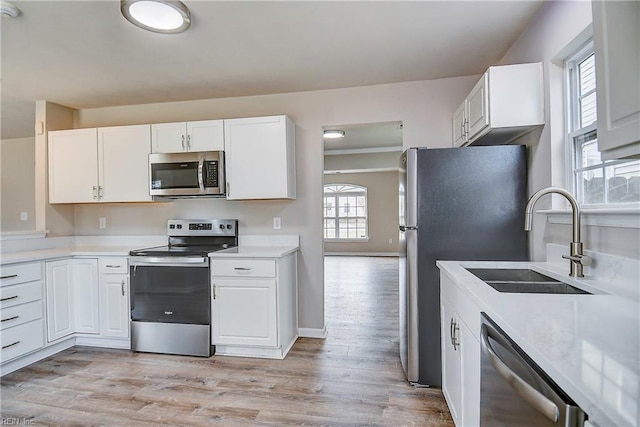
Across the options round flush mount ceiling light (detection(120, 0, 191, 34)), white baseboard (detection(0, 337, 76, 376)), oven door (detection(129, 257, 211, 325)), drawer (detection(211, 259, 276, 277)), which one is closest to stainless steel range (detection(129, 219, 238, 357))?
oven door (detection(129, 257, 211, 325))

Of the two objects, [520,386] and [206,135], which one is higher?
[206,135]

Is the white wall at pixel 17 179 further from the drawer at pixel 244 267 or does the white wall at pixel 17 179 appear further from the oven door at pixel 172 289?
the drawer at pixel 244 267

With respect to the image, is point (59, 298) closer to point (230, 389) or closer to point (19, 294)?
point (19, 294)

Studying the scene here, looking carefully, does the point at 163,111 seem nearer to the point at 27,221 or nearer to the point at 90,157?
the point at 90,157

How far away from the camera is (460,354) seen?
166 centimetres

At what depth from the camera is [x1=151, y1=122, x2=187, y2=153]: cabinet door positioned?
3.20m

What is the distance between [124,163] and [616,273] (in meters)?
3.74

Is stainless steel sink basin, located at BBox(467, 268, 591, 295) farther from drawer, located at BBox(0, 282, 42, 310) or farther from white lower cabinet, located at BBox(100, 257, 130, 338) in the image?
drawer, located at BBox(0, 282, 42, 310)

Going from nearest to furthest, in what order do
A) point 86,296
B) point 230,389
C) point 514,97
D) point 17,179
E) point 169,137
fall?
point 514,97 → point 230,389 → point 86,296 → point 169,137 → point 17,179

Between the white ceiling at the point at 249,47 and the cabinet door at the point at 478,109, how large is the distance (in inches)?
15.8

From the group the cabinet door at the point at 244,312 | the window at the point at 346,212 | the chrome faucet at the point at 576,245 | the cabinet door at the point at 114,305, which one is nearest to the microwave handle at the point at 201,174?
the cabinet door at the point at 244,312

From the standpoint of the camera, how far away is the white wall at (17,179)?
5434 millimetres

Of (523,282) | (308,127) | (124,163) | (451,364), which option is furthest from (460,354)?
(124,163)

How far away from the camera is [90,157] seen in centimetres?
338
